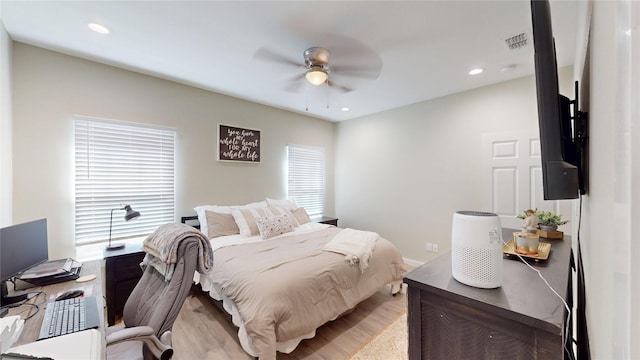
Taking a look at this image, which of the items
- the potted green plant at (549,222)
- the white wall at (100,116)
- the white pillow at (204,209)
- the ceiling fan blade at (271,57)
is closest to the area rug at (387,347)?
the potted green plant at (549,222)

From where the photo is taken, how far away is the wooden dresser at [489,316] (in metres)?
0.80

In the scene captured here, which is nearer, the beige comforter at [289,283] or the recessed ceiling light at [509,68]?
the beige comforter at [289,283]

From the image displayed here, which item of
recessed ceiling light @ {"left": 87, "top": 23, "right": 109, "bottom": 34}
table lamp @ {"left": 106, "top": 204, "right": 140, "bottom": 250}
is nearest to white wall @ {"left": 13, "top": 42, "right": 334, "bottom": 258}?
table lamp @ {"left": 106, "top": 204, "right": 140, "bottom": 250}

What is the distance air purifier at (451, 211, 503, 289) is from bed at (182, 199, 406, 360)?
1.25 metres

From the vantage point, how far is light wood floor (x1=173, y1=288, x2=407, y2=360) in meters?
1.94

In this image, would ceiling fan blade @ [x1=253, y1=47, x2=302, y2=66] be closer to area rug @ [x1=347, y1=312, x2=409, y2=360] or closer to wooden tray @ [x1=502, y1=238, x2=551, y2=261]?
wooden tray @ [x1=502, y1=238, x2=551, y2=261]

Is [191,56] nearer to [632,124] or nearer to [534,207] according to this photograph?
[632,124]

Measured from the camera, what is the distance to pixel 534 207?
108 inches

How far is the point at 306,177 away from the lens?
15.1 feet

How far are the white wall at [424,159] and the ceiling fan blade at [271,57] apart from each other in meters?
2.20

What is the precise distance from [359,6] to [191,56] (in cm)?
170

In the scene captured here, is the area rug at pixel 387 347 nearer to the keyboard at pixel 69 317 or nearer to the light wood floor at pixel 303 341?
the light wood floor at pixel 303 341

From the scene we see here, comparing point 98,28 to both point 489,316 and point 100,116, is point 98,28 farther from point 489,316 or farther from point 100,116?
point 489,316

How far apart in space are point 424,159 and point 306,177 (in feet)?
6.74
